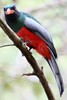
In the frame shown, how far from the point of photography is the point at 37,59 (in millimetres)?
3582

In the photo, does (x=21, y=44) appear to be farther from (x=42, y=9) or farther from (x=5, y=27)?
(x=42, y=9)

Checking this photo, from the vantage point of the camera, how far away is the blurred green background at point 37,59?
3.51m

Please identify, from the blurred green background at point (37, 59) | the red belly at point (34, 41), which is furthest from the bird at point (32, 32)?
the blurred green background at point (37, 59)

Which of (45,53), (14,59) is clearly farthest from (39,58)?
(45,53)

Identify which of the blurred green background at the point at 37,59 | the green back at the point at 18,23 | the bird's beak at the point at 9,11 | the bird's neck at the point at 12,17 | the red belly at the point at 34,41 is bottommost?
the blurred green background at the point at 37,59

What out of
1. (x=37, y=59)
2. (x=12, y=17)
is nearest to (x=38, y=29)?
(x=12, y=17)

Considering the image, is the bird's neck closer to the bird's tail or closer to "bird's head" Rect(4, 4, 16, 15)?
"bird's head" Rect(4, 4, 16, 15)

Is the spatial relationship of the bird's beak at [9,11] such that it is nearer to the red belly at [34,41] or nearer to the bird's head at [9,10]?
the bird's head at [9,10]

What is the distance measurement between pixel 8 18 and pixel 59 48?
142cm

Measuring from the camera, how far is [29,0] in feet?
13.1

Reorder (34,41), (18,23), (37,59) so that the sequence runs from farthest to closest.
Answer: (37,59)
(34,41)
(18,23)

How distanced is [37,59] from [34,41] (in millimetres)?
1308

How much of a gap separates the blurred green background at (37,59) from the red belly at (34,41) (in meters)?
1.12

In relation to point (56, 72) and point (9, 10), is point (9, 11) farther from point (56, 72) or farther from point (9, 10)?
point (56, 72)
